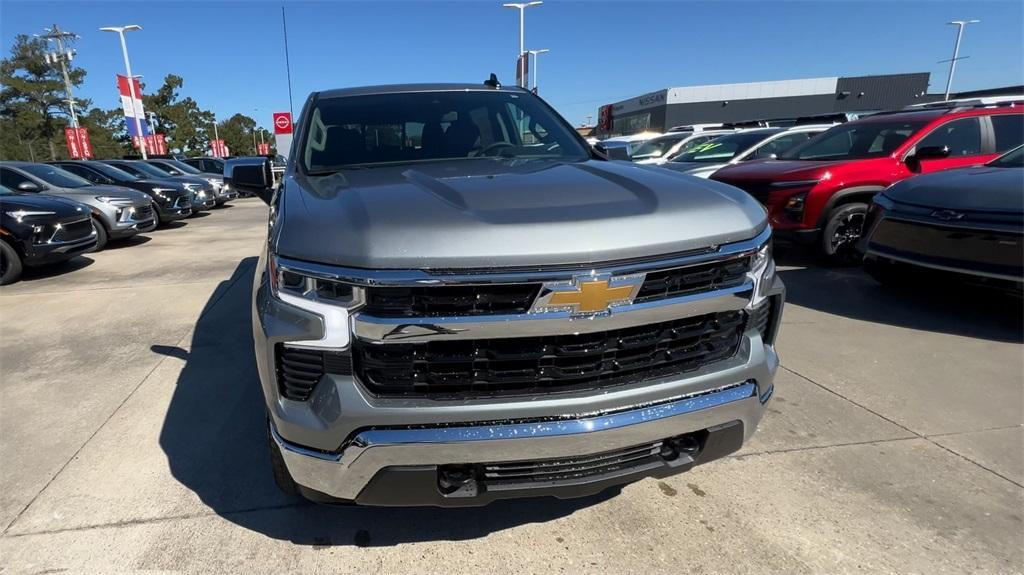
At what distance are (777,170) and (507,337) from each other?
615 cm

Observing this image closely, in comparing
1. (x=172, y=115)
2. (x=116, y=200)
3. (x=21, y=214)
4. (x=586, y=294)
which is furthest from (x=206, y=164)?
(x=172, y=115)

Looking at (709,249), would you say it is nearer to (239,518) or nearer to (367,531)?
(367,531)

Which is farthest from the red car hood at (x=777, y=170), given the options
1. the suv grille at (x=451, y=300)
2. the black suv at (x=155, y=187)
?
the black suv at (x=155, y=187)

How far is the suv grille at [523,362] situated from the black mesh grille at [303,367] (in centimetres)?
5

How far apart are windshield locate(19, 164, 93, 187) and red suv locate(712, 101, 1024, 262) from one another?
1075 cm

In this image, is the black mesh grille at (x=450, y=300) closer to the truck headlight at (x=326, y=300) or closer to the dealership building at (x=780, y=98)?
the truck headlight at (x=326, y=300)

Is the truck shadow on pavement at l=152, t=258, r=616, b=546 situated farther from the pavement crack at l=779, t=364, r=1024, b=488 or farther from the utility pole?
the utility pole

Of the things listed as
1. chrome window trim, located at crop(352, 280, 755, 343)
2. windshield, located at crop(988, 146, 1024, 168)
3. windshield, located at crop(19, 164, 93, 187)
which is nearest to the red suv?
windshield, located at crop(988, 146, 1024, 168)

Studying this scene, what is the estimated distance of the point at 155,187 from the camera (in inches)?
472

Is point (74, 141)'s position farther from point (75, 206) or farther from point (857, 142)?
point (857, 142)

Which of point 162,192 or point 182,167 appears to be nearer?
point 162,192

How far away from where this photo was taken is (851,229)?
→ 6395mm

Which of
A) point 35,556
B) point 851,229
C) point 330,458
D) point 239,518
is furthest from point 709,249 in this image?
point 851,229

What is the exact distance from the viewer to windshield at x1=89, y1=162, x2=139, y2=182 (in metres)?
12.2
